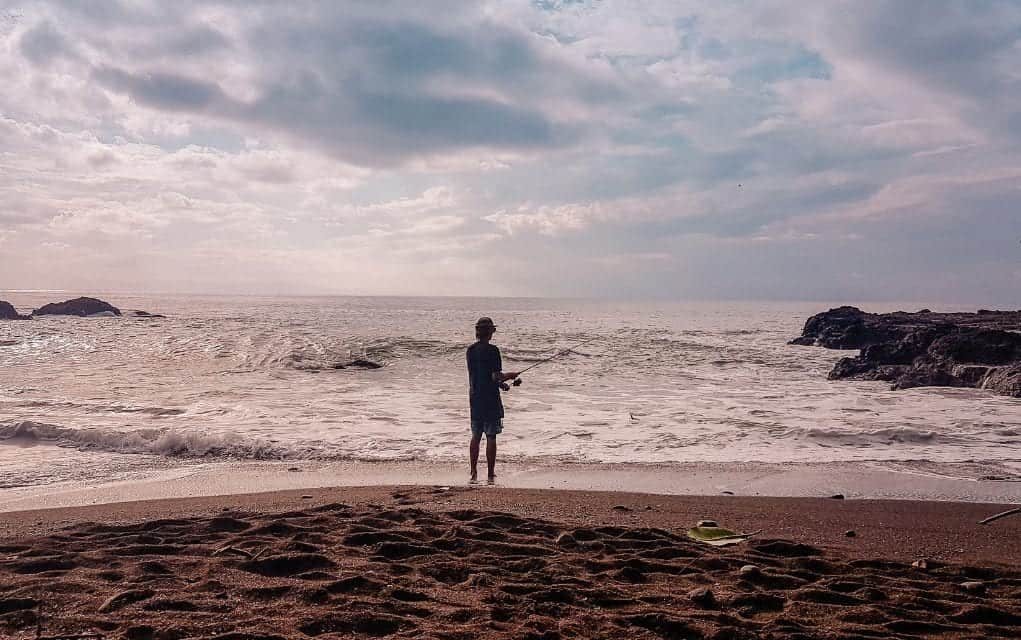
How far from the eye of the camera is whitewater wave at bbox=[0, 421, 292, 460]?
8.93 metres

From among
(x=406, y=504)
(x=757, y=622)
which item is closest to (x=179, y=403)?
(x=406, y=504)

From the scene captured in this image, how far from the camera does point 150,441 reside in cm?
927

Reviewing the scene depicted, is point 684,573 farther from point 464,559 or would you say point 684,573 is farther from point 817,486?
point 817,486

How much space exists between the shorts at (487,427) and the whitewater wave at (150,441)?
257 centimetres

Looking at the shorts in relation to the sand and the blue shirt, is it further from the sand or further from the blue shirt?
the sand

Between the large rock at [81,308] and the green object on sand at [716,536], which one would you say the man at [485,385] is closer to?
the green object on sand at [716,536]

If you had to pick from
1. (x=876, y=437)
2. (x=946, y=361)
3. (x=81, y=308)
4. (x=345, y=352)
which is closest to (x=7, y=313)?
(x=81, y=308)

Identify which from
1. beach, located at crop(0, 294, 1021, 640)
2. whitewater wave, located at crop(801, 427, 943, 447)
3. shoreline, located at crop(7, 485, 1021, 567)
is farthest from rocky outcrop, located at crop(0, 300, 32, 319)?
whitewater wave, located at crop(801, 427, 943, 447)

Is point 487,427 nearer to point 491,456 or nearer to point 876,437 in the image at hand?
point 491,456

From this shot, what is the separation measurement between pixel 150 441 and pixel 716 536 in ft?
25.0

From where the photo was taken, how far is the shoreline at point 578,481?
22.0 feet

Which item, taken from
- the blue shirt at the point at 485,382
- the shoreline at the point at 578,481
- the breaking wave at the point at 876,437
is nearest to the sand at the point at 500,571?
the shoreline at the point at 578,481

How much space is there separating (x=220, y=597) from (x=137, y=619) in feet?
1.41

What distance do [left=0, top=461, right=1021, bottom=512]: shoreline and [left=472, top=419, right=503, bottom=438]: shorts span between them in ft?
1.61
